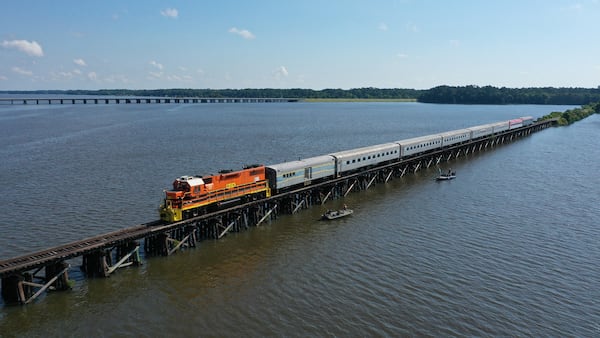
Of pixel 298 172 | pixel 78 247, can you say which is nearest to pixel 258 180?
pixel 298 172

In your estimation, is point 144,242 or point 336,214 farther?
point 336,214

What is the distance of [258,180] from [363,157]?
18.8 m

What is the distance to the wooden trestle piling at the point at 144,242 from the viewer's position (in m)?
26.3

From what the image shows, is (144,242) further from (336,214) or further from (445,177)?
(445,177)

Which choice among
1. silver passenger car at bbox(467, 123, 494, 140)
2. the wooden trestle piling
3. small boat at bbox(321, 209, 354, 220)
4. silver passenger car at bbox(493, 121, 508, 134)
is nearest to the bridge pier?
the wooden trestle piling

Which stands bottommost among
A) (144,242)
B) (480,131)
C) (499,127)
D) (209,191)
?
(144,242)

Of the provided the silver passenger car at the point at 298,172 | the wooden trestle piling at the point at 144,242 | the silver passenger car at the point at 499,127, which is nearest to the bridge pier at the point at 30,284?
the wooden trestle piling at the point at 144,242

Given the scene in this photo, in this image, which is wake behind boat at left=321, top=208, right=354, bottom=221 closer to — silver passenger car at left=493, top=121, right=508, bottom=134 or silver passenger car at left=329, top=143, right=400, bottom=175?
silver passenger car at left=329, top=143, right=400, bottom=175

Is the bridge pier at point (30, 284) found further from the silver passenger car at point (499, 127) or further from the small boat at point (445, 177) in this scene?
the silver passenger car at point (499, 127)

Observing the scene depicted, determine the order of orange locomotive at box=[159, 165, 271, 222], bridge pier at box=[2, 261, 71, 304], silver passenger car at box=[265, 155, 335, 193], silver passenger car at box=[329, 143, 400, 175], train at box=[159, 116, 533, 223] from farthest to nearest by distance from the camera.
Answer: silver passenger car at box=[329, 143, 400, 175] < silver passenger car at box=[265, 155, 335, 193] < train at box=[159, 116, 533, 223] < orange locomotive at box=[159, 165, 271, 222] < bridge pier at box=[2, 261, 71, 304]

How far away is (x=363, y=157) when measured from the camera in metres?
55.3

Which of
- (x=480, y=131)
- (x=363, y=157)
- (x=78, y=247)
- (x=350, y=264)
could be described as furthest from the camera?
(x=480, y=131)

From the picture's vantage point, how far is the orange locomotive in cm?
3391

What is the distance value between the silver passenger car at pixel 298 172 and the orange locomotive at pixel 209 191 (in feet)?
3.15
